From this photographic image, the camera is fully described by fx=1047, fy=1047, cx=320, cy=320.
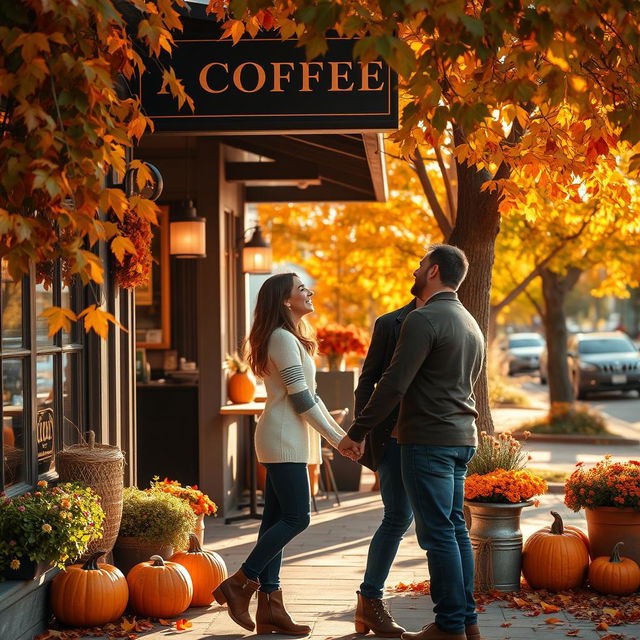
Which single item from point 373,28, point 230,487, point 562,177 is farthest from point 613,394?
point 373,28

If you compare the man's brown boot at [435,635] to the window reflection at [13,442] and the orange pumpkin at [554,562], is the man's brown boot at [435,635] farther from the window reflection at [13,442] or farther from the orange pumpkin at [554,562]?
the window reflection at [13,442]

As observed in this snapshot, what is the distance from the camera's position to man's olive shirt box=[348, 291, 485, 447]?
5.06 meters

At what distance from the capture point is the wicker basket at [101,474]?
5918 mm

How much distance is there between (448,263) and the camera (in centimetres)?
531

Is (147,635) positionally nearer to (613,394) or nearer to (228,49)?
(228,49)

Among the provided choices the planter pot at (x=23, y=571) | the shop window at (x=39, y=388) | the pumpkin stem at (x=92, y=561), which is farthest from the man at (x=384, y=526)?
the shop window at (x=39, y=388)

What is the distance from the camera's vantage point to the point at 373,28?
4207 mm

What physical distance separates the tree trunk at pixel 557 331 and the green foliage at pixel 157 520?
1354 centimetres

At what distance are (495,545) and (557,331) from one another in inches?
532

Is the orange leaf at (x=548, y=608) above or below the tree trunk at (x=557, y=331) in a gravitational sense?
below

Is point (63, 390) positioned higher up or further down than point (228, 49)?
further down

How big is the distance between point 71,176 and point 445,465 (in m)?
2.30

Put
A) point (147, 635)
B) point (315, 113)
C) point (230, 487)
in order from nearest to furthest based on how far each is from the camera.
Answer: point (147, 635), point (315, 113), point (230, 487)

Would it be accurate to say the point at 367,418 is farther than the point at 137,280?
No
